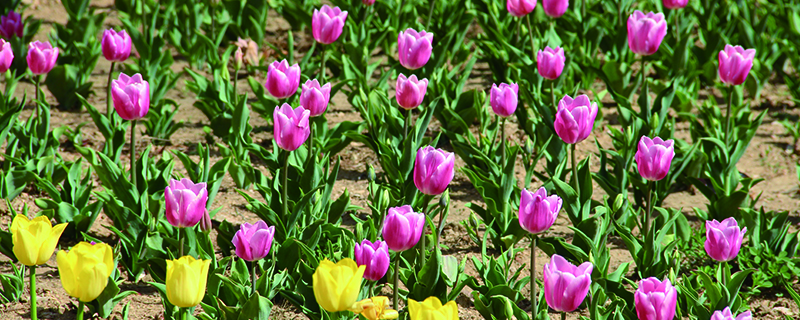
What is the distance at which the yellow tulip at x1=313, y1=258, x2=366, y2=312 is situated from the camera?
1872 millimetres

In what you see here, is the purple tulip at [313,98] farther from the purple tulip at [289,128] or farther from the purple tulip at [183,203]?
the purple tulip at [183,203]

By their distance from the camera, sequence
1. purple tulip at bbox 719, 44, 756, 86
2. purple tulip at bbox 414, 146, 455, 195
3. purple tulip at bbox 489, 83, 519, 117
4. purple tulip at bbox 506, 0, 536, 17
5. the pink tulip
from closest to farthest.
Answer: purple tulip at bbox 414, 146, 455, 195 → the pink tulip → purple tulip at bbox 489, 83, 519, 117 → purple tulip at bbox 719, 44, 756, 86 → purple tulip at bbox 506, 0, 536, 17

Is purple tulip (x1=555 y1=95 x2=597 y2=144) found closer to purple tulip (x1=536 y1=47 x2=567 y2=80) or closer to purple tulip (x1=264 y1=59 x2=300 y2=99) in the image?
purple tulip (x1=536 y1=47 x2=567 y2=80)

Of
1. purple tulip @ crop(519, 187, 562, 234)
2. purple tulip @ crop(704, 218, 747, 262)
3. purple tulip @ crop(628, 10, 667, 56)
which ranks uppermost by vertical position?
purple tulip @ crop(628, 10, 667, 56)

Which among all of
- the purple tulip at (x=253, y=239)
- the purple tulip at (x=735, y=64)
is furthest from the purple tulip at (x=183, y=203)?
the purple tulip at (x=735, y=64)

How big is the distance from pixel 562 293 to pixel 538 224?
0.83 feet

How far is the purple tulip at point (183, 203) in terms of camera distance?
2238mm

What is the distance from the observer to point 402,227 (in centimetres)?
217

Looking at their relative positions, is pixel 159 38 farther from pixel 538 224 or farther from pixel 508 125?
pixel 538 224

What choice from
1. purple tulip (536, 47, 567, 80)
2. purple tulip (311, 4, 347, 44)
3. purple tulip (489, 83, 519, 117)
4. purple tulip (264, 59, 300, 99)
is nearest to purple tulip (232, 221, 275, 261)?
purple tulip (264, 59, 300, 99)

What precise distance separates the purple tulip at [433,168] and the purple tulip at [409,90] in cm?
67

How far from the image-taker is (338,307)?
75.0 inches

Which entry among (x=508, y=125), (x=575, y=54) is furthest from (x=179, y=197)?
(x=575, y=54)

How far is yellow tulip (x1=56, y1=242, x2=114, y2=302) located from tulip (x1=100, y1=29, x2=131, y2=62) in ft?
5.54
